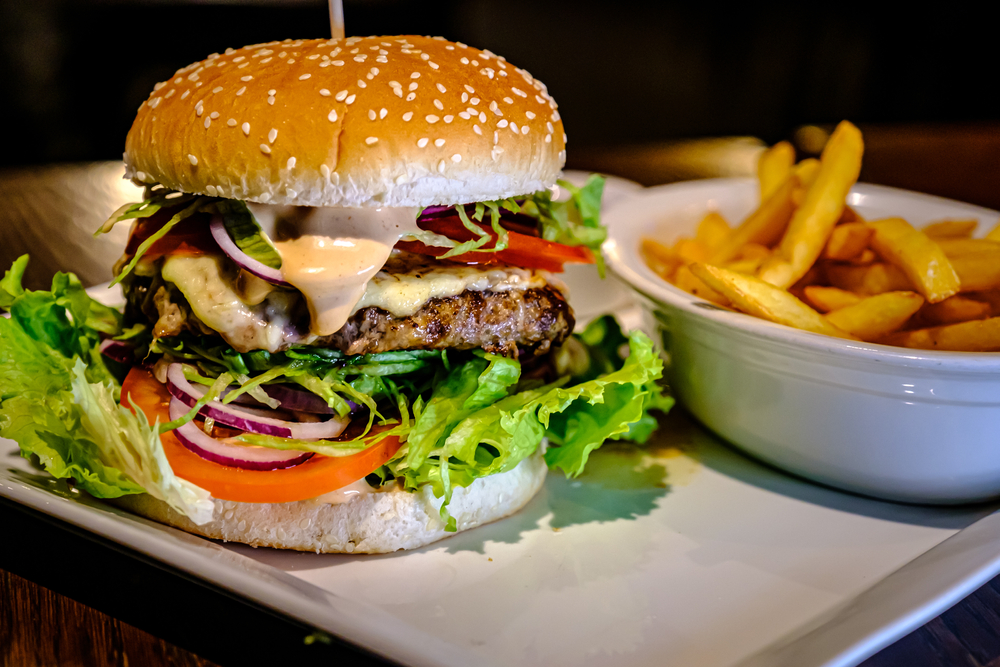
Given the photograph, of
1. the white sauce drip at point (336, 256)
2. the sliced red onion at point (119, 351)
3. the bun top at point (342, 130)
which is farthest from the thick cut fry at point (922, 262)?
the sliced red onion at point (119, 351)

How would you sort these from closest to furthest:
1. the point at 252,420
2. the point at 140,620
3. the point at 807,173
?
the point at 140,620
the point at 252,420
the point at 807,173

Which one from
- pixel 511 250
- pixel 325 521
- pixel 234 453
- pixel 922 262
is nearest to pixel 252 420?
pixel 234 453

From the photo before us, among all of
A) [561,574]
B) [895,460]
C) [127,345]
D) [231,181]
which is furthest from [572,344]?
[127,345]

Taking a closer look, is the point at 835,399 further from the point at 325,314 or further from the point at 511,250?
the point at 325,314

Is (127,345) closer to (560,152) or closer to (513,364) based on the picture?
(513,364)

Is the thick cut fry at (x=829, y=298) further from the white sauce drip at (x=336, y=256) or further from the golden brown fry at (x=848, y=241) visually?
the white sauce drip at (x=336, y=256)
